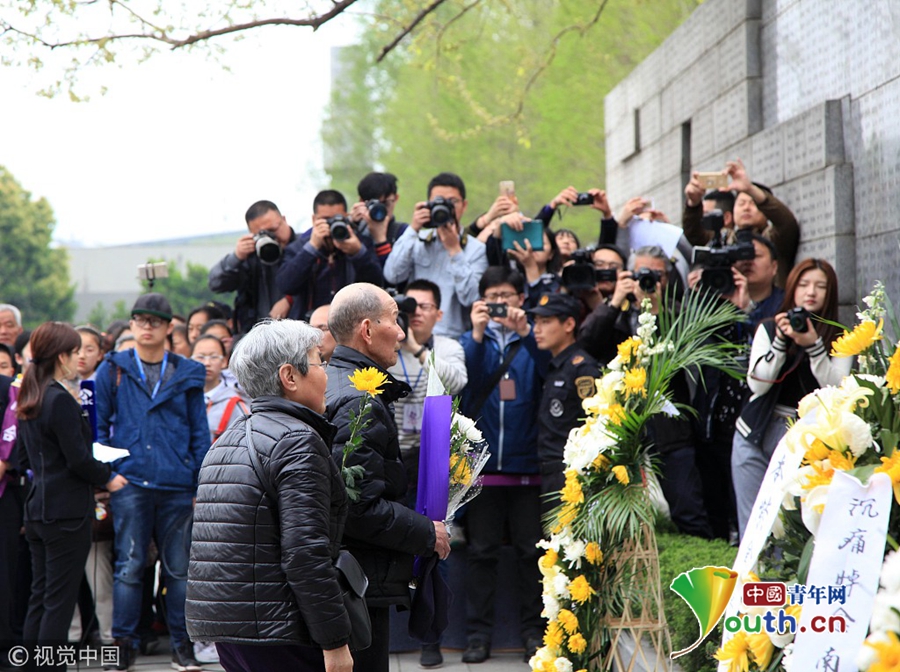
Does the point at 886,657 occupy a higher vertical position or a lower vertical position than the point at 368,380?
lower

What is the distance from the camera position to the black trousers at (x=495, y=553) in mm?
6449

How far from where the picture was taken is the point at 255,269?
24.8 ft

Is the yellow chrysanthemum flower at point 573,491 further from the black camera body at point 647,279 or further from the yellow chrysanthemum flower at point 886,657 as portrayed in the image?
the yellow chrysanthemum flower at point 886,657

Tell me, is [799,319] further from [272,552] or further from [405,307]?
[272,552]

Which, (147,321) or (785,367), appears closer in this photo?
(785,367)

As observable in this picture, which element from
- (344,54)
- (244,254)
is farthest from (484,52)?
(244,254)

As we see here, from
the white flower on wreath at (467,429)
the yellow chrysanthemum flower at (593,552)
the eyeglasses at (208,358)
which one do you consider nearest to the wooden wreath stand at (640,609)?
the yellow chrysanthemum flower at (593,552)

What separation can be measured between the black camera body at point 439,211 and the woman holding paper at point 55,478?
2.34m

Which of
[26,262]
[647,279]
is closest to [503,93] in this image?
[647,279]

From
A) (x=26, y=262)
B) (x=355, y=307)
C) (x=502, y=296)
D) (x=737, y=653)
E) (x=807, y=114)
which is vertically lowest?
(x=737, y=653)

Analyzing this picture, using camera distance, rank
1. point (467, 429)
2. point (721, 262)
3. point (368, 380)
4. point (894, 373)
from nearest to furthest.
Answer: point (894, 373) < point (368, 380) < point (467, 429) < point (721, 262)

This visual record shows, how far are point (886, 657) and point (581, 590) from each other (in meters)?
2.35

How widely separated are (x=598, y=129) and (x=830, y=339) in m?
14.1

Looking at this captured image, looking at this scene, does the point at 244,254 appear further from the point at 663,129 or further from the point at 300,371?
the point at 663,129
